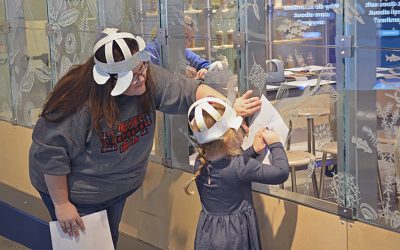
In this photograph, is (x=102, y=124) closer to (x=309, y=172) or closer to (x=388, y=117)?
(x=309, y=172)

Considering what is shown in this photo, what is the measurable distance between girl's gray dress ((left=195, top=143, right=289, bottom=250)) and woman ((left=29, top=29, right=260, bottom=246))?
272 millimetres

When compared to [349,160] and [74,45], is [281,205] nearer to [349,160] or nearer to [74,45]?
[349,160]

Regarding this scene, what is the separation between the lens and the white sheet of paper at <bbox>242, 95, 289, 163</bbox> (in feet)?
11.3

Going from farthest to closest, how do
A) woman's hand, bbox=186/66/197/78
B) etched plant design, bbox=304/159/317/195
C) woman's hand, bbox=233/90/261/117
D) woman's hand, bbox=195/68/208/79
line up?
1. woman's hand, bbox=186/66/197/78
2. woman's hand, bbox=195/68/208/79
3. etched plant design, bbox=304/159/317/195
4. woman's hand, bbox=233/90/261/117

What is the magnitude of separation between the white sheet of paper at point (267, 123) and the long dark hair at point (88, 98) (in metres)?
0.63

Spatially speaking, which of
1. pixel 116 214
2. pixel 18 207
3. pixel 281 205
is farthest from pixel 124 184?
pixel 18 207

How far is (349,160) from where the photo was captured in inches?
134

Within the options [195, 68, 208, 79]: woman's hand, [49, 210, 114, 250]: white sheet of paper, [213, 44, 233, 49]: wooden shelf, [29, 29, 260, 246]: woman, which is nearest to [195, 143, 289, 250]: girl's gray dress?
[29, 29, 260, 246]: woman

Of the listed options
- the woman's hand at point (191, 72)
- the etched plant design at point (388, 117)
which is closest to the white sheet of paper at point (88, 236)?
the woman's hand at point (191, 72)

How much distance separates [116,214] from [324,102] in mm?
1172

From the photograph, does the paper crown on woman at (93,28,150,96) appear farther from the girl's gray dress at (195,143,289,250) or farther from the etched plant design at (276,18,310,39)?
the etched plant design at (276,18,310,39)

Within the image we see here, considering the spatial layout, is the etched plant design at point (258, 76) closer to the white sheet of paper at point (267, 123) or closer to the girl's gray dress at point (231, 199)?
the white sheet of paper at point (267, 123)

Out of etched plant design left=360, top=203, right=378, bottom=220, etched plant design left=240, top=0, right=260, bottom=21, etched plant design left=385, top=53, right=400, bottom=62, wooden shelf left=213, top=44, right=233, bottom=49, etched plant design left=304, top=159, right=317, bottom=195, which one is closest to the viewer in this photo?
etched plant design left=385, top=53, right=400, bottom=62

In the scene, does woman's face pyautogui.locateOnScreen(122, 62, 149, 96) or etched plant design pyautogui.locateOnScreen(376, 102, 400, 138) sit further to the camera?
woman's face pyautogui.locateOnScreen(122, 62, 149, 96)
